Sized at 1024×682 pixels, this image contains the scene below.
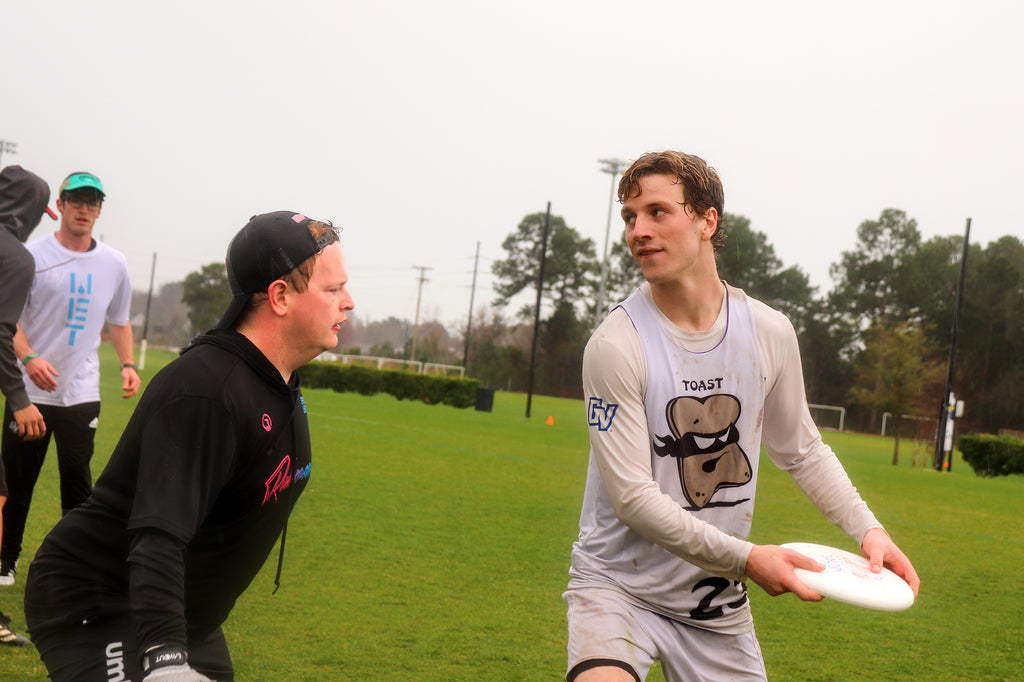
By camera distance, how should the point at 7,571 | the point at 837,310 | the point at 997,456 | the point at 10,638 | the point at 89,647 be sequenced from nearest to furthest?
the point at 89,647 → the point at 10,638 → the point at 7,571 → the point at 997,456 → the point at 837,310

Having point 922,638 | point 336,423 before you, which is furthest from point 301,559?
point 336,423

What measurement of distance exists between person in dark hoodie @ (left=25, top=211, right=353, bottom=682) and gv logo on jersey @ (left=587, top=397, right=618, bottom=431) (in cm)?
89

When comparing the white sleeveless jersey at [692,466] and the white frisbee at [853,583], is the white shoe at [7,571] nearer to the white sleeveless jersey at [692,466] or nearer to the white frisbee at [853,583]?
the white sleeveless jersey at [692,466]

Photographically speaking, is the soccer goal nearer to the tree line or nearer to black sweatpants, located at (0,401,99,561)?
the tree line

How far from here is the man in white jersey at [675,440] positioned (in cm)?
296

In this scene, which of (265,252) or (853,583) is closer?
(265,252)

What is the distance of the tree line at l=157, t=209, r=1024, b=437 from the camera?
5878 centimetres

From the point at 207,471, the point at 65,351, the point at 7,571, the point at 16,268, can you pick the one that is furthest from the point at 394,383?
the point at 207,471

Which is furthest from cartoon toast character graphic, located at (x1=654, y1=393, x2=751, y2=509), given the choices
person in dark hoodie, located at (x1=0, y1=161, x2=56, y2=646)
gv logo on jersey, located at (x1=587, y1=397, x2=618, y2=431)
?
person in dark hoodie, located at (x1=0, y1=161, x2=56, y2=646)

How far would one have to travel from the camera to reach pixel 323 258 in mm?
2492

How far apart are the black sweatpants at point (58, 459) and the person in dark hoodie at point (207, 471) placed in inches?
151

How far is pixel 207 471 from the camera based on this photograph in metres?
2.18

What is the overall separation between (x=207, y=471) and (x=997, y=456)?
2762 centimetres

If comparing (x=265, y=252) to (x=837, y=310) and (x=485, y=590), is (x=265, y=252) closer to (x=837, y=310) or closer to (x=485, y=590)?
(x=485, y=590)
